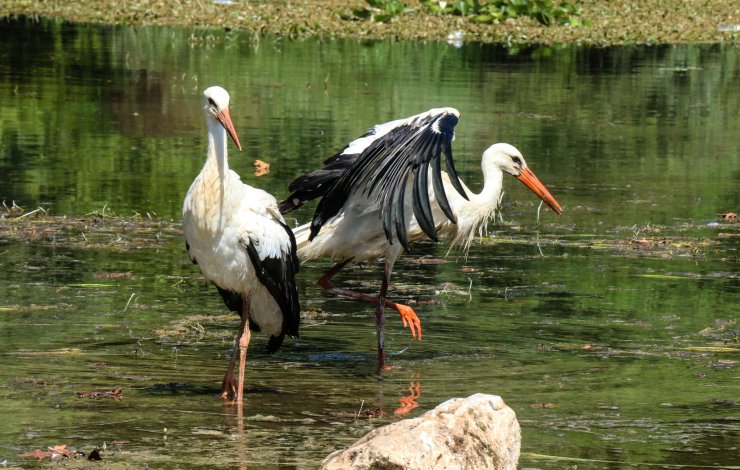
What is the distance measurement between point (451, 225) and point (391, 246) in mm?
502

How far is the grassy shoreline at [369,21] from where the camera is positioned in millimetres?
26875

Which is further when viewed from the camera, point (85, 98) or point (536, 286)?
point (85, 98)

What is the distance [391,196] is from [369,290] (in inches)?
69.0

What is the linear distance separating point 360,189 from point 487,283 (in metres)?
1.64

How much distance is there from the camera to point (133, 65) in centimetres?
2066

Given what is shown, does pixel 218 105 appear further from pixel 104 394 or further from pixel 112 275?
pixel 112 275

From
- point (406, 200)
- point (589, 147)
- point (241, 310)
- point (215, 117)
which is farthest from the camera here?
point (589, 147)

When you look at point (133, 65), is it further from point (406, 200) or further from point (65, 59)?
point (406, 200)

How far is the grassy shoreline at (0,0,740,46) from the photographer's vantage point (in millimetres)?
26875

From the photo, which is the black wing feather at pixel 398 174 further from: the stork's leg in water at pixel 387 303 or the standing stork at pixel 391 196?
the stork's leg in water at pixel 387 303

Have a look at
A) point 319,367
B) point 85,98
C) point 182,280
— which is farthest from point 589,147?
point 319,367

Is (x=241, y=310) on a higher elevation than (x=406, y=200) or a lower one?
lower

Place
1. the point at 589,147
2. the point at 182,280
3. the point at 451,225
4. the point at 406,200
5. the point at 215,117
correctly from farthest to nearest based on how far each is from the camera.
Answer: the point at 589,147, the point at 182,280, the point at 451,225, the point at 406,200, the point at 215,117

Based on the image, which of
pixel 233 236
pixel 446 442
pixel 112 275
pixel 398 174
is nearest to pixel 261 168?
pixel 112 275
